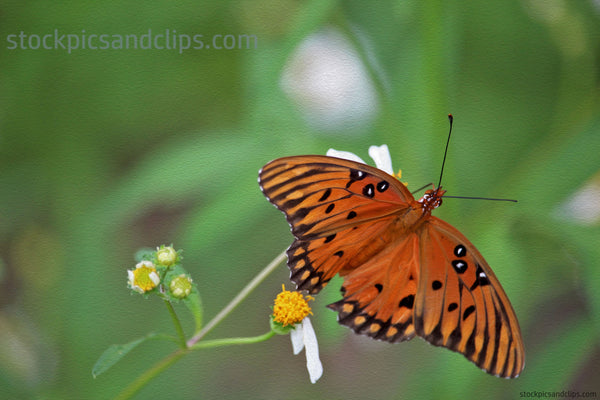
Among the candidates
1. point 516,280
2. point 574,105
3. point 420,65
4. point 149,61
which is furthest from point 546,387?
point 149,61

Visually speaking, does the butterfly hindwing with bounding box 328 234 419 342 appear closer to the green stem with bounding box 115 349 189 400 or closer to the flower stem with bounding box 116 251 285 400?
the flower stem with bounding box 116 251 285 400

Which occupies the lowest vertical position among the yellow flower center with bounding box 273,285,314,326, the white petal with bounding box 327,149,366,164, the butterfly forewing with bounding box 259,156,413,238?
the yellow flower center with bounding box 273,285,314,326

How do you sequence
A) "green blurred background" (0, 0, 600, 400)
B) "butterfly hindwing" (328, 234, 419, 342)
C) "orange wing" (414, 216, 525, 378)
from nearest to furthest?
1. "orange wing" (414, 216, 525, 378)
2. "butterfly hindwing" (328, 234, 419, 342)
3. "green blurred background" (0, 0, 600, 400)

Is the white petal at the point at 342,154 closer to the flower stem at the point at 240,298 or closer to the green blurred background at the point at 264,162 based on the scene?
the green blurred background at the point at 264,162

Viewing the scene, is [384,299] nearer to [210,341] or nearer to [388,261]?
[388,261]

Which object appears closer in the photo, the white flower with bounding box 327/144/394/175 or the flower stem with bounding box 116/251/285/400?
the flower stem with bounding box 116/251/285/400

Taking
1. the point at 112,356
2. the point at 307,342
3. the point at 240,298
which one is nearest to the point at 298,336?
the point at 307,342

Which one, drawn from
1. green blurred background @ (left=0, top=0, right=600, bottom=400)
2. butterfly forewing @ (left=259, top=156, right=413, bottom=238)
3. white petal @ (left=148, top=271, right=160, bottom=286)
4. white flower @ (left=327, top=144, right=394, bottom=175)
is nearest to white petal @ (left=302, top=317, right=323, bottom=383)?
green blurred background @ (left=0, top=0, right=600, bottom=400)

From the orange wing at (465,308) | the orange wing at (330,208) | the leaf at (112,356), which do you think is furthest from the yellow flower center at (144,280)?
the orange wing at (465,308)
